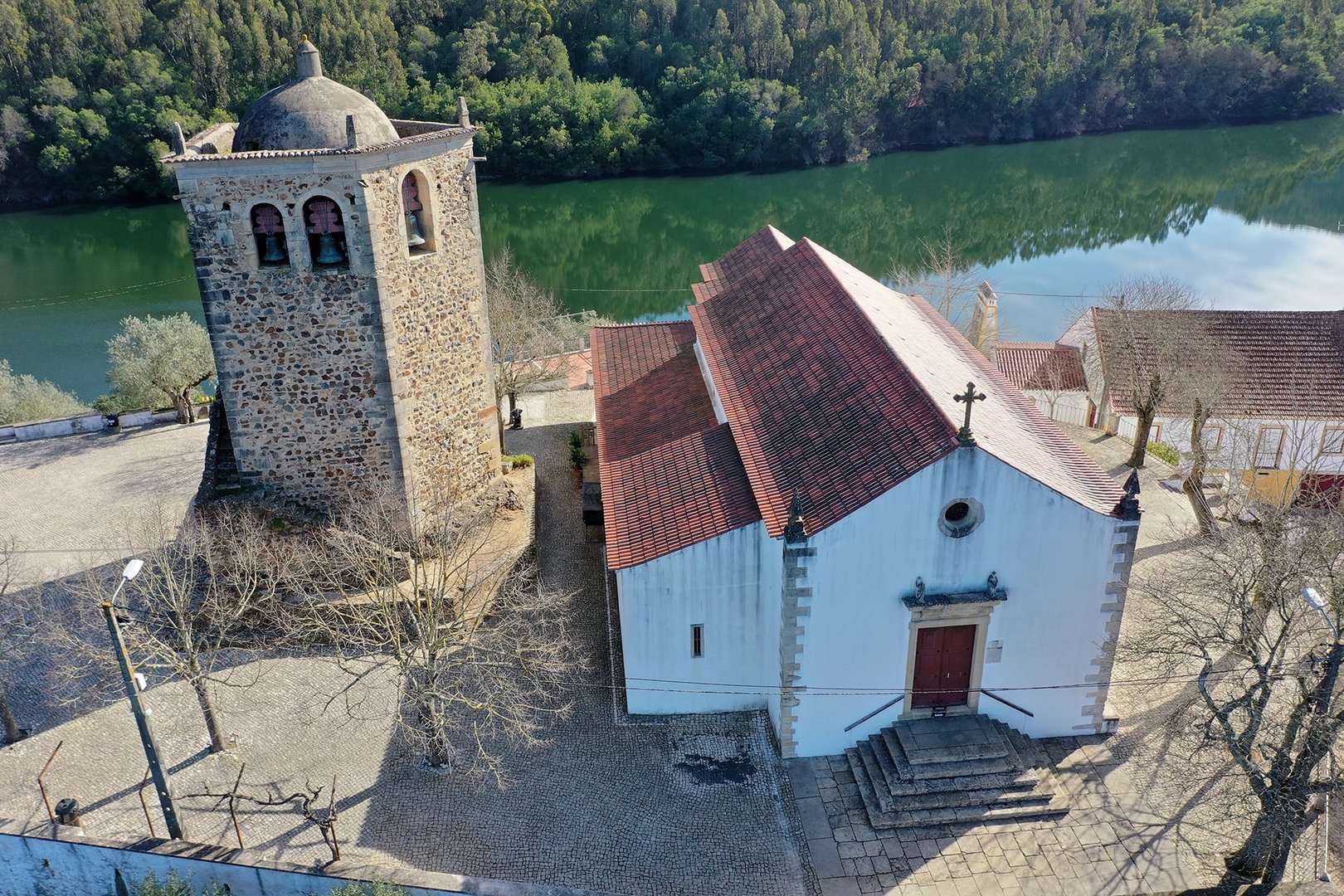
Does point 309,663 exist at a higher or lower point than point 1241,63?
lower

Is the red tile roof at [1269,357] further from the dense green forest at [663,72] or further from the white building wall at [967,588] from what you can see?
the dense green forest at [663,72]

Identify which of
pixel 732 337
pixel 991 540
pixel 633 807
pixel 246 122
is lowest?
pixel 633 807

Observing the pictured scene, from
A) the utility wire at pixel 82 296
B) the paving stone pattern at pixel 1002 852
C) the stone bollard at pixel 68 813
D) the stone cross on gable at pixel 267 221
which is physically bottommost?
the paving stone pattern at pixel 1002 852

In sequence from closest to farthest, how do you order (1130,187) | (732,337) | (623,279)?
(732,337) < (623,279) < (1130,187)

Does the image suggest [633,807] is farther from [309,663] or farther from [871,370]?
[871,370]

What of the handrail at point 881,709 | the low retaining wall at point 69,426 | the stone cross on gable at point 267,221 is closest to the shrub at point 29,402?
the low retaining wall at point 69,426

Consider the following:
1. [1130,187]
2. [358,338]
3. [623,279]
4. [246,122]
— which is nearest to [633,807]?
[358,338]

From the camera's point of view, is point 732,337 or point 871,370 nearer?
point 871,370

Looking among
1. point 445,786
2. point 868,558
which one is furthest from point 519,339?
point 868,558
